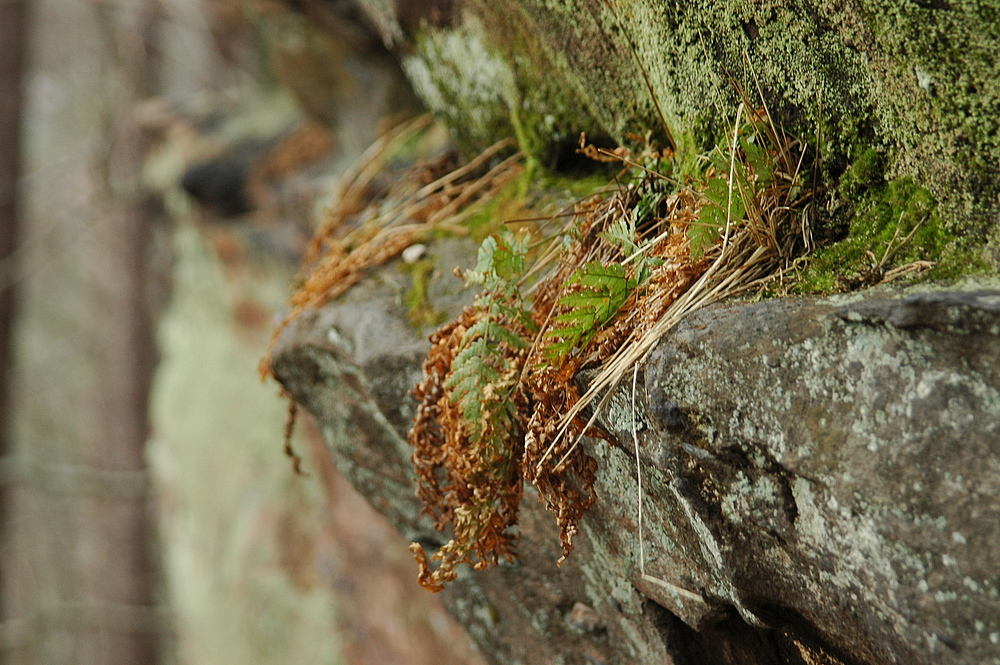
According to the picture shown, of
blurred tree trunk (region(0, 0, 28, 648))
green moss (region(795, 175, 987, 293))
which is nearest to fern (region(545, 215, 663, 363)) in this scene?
green moss (region(795, 175, 987, 293))

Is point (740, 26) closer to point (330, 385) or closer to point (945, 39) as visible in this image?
point (945, 39)

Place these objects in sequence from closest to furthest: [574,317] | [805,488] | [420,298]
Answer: [805,488] < [574,317] < [420,298]

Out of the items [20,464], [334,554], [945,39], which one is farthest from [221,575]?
[945,39]

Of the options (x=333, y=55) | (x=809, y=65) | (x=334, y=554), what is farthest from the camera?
(x=334, y=554)

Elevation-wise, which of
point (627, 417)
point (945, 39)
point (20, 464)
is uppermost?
point (945, 39)

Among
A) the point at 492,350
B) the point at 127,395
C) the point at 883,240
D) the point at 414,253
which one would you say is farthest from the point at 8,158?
the point at 883,240

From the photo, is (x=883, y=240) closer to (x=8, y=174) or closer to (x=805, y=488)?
(x=805, y=488)

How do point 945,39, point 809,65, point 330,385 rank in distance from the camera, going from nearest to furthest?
point 945,39 < point 809,65 < point 330,385
